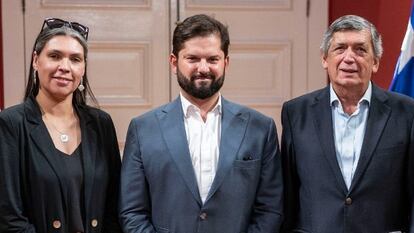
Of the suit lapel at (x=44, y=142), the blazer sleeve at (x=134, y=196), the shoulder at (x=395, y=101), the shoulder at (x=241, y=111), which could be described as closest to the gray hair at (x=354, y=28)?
the shoulder at (x=395, y=101)

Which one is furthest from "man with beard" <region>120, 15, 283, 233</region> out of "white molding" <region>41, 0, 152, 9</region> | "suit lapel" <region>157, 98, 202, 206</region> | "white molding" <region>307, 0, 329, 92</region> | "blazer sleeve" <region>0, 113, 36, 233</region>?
"white molding" <region>307, 0, 329, 92</region>

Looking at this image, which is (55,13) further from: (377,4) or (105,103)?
(377,4)

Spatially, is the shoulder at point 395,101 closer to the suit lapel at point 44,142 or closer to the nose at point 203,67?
the nose at point 203,67

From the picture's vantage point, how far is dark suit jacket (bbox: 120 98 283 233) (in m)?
2.22

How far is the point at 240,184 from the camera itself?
224cm

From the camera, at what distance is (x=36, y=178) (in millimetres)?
2211

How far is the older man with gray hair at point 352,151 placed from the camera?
7.38ft

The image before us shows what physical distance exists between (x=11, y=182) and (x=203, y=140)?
0.64 metres

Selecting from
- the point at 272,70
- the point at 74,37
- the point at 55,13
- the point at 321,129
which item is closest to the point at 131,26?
the point at 55,13

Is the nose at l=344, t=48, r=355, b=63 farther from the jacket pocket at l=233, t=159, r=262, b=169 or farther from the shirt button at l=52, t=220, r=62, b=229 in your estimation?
the shirt button at l=52, t=220, r=62, b=229

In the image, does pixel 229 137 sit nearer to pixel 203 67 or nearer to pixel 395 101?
pixel 203 67

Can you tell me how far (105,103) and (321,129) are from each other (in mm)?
1830

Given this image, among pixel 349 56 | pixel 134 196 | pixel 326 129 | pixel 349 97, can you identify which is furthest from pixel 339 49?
pixel 134 196

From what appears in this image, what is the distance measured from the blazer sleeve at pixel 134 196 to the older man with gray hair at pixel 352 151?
49 centimetres
